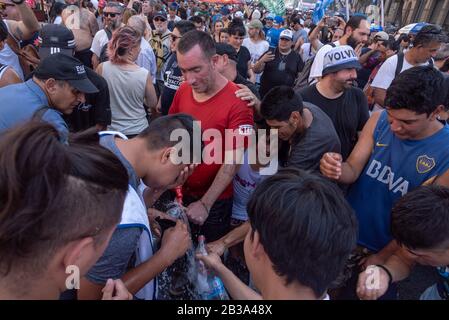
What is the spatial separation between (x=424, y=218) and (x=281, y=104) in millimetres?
1118

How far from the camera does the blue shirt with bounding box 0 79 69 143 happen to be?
7.21 feet

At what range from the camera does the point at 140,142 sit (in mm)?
1860

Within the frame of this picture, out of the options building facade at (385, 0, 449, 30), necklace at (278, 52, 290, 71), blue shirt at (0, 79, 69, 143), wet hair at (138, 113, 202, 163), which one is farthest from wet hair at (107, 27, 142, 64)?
building facade at (385, 0, 449, 30)

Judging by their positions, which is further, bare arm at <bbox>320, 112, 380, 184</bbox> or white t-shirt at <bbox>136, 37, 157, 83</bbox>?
white t-shirt at <bbox>136, 37, 157, 83</bbox>

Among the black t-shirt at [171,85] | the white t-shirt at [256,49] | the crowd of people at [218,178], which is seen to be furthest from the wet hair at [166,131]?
the white t-shirt at [256,49]

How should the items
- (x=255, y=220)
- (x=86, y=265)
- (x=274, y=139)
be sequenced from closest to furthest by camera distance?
(x=86, y=265)
(x=255, y=220)
(x=274, y=139)

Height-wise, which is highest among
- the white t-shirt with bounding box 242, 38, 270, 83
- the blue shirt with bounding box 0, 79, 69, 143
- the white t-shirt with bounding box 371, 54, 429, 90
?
the blue shirt with bounding box 0, 79, 69, 143

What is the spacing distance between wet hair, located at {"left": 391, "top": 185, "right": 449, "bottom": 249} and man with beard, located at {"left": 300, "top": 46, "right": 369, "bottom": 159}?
162cm

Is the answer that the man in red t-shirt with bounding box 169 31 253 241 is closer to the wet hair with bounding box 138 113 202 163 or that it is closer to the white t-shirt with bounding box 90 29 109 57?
the wet hair with bounding box 138 113 202 163

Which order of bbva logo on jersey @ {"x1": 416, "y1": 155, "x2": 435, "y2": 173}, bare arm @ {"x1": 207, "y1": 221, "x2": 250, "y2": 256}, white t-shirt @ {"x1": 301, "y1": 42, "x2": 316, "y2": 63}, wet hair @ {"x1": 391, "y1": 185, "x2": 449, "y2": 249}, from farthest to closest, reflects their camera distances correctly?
white t-shirt @ {"x1": 301, "y1": 42, "x2": 316, "y2": 63}, bare arm @ {"x1": 207, "y1": 221, "x2": 250, "y2": 256}, bbva logo on jersey @ {"x1": 416, "y1": 155, "x2": 435, "y2": 173}, wet hair @ {"x1": 391, "y1": 185, "x2": 449, "y2": 249}

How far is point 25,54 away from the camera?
406 centimetres
